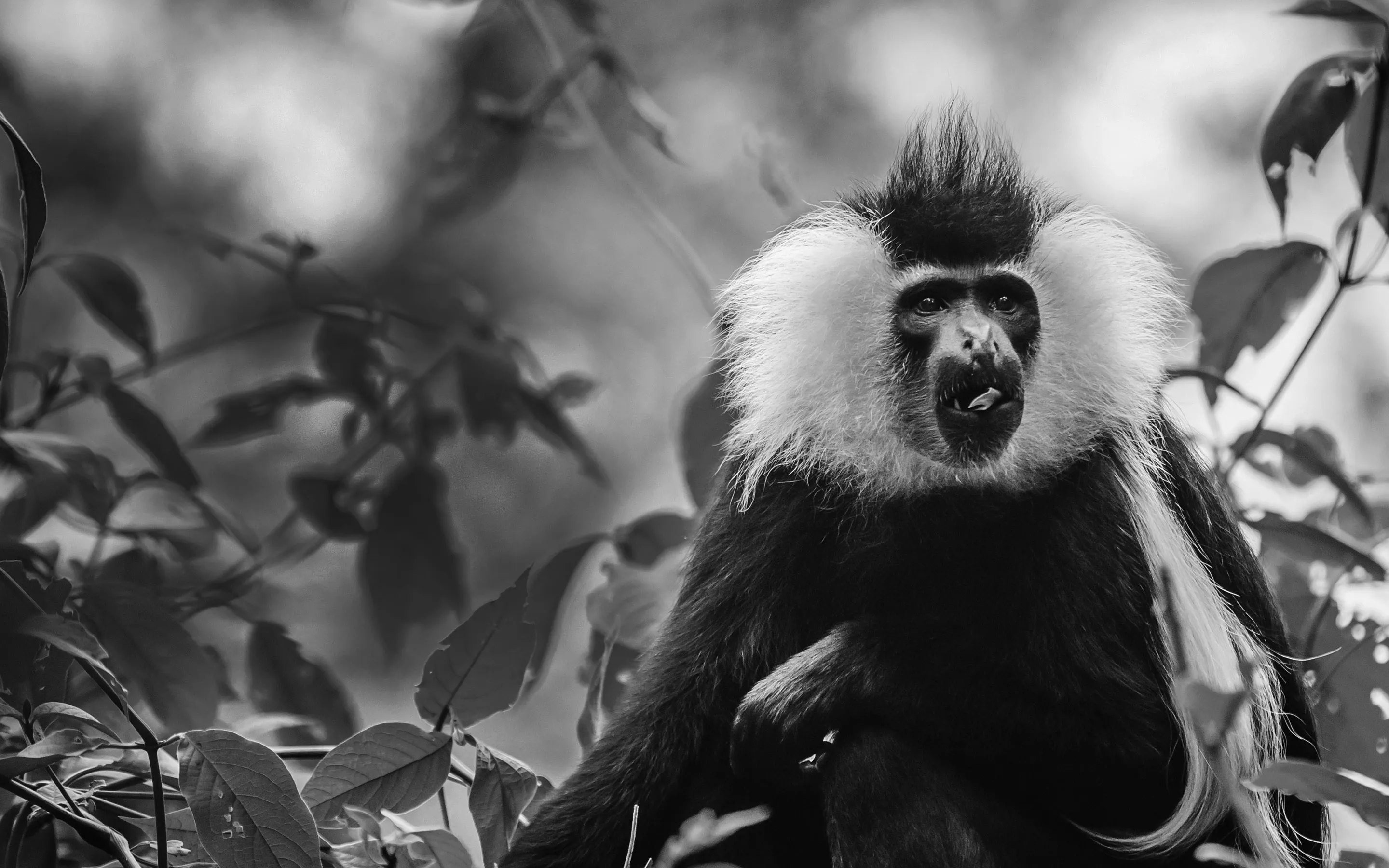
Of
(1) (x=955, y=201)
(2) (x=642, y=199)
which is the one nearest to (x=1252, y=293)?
(1) (x=955, y=201)

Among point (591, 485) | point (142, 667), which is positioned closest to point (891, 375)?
point (142, 667)

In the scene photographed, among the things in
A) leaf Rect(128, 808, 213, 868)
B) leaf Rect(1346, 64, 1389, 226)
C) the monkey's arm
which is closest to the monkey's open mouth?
the monkey's arm

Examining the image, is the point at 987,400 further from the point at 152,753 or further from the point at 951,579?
→ the point at 152,753

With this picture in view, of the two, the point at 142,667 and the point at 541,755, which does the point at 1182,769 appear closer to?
the point at 142,667

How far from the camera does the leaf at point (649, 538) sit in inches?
117

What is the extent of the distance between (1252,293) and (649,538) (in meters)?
1.37

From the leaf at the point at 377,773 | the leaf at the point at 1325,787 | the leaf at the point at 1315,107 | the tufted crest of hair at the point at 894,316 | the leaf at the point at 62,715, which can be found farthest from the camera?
the tufted crest of hair at the point at 894,316

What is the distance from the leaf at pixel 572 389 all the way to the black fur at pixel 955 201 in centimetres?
96

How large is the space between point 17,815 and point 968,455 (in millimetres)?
1567

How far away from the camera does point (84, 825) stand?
1573 mm

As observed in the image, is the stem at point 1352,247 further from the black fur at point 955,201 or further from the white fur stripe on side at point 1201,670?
the black fur at point 955,201

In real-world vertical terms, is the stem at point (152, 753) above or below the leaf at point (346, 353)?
below

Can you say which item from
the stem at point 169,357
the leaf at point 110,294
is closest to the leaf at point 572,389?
the stem at point 169,357

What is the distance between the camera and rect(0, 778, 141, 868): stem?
1553 millimetres
